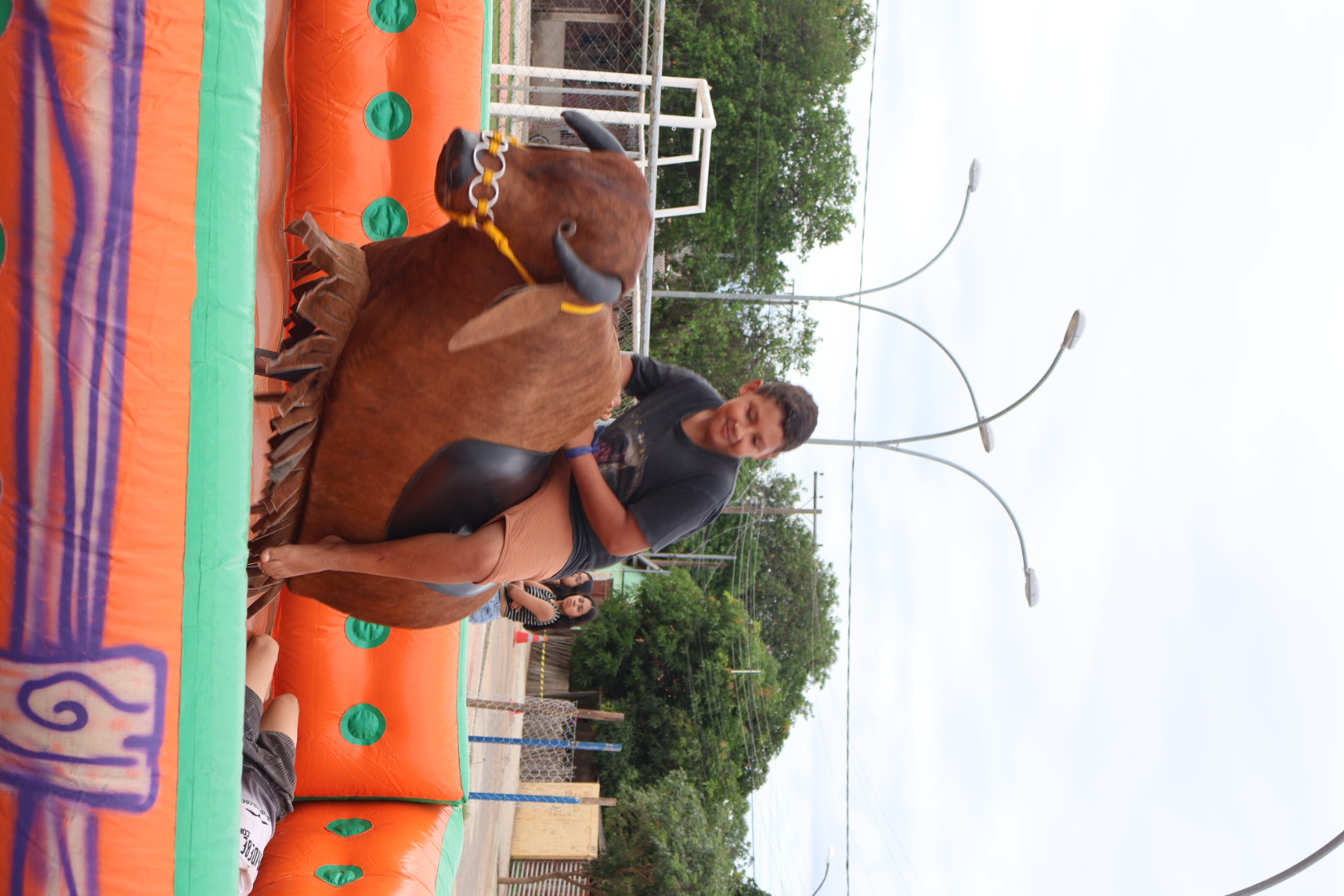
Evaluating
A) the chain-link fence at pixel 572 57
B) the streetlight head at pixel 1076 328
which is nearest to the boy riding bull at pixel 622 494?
the streetlight head at pixel 1076 328

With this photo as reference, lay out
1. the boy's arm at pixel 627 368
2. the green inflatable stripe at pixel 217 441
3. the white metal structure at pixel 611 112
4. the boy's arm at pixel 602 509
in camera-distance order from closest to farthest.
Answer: the green inflatable stripe at pixel 217 441 < the boy's arm at pixel 602 509 < the boy's arm at pixel 627 368 < the white metal structure at pixel 611 112

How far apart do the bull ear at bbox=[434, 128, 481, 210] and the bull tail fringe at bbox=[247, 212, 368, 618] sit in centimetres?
45

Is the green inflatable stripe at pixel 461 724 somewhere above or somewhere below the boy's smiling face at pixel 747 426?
below

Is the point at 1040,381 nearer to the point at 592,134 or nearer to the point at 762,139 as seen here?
the point at 592,134

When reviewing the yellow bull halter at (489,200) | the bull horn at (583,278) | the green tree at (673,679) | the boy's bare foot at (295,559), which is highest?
the yellow bull halter at (489,200)

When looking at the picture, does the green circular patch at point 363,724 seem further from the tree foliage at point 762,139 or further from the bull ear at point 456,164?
the tree foliage at point 762,139

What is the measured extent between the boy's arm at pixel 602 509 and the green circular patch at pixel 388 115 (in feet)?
6.52

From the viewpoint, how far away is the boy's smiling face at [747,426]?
2.79 meters

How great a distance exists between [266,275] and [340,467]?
1319 mm

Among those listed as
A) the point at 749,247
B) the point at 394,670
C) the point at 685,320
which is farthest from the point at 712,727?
the point at 394,670

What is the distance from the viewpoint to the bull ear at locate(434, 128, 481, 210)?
2033mm

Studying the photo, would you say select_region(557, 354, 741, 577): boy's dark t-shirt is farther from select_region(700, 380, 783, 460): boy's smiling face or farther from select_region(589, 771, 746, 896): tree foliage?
select_region(589, 771, 746, 896): tree foliage

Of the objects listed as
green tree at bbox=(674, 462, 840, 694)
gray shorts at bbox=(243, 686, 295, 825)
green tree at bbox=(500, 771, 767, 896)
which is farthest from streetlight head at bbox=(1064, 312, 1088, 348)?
green tree at bbox=(674, 462, 840, 694)

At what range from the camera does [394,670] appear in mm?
4098
